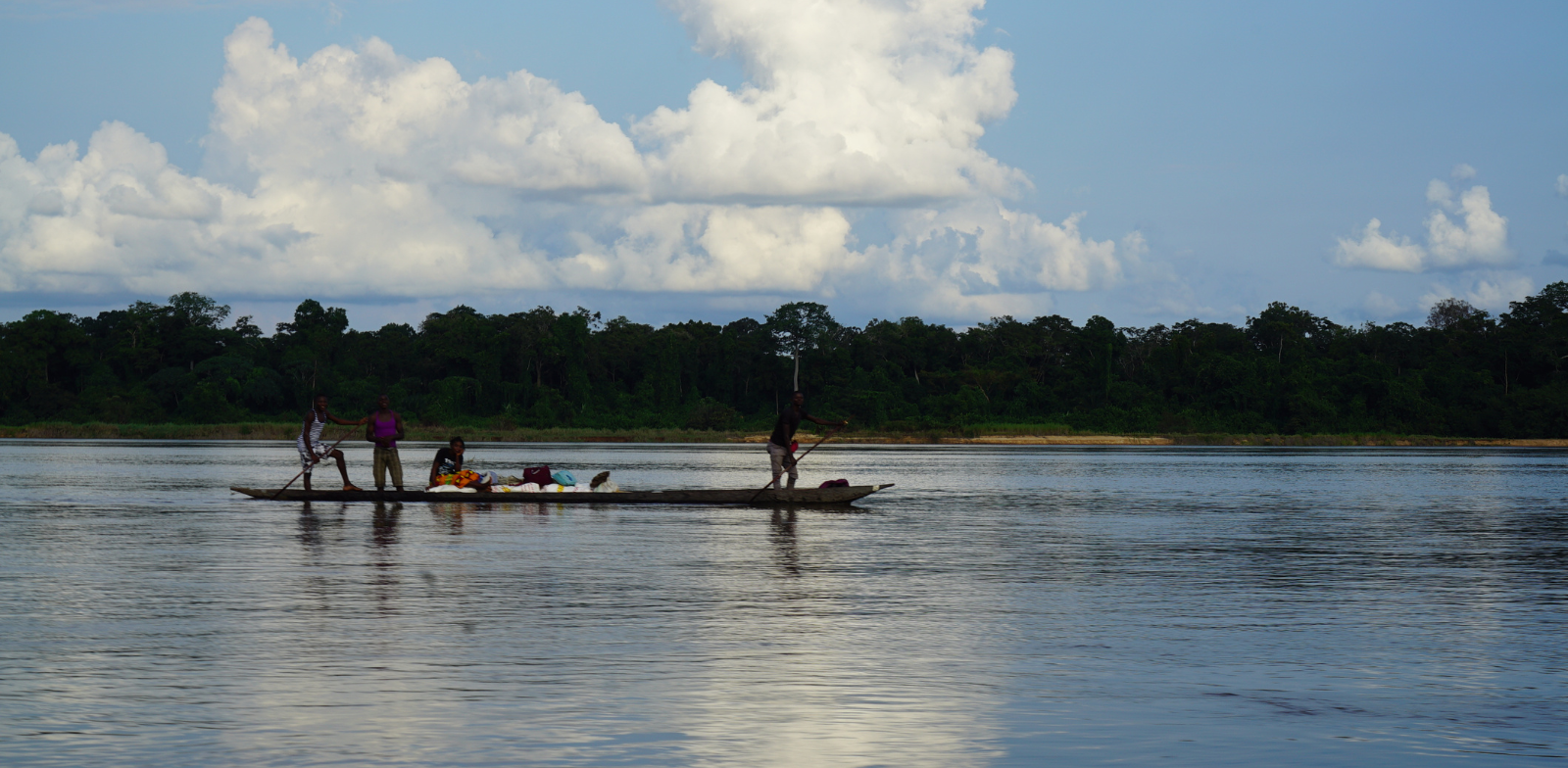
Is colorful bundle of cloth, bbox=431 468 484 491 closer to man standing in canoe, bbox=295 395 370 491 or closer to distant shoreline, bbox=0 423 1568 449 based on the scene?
man standing in canoe, bbox=295 395 370 491

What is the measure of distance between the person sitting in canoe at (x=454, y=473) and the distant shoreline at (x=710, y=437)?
6710 cm

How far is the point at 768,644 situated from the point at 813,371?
101107mm

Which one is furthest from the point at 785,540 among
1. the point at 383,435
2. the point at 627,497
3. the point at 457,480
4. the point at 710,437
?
the point at 710,437

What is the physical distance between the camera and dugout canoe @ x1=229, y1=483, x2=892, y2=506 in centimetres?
2328

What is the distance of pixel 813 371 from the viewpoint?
110500 millimetres

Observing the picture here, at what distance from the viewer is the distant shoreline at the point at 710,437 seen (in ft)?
311

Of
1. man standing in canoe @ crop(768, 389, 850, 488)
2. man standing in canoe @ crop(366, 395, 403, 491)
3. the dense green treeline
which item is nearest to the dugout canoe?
man standing in canoe @ crop(768, 389, 850, 488)

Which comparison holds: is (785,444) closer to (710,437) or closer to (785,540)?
(785,540)

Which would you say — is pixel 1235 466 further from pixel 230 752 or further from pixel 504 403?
pixel 504 403

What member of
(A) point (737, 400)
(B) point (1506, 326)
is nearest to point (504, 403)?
(A) point (737, 400)

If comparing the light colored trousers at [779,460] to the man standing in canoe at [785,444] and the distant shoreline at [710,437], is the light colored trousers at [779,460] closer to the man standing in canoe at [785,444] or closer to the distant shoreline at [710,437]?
the man standing in canoe at [785,444]

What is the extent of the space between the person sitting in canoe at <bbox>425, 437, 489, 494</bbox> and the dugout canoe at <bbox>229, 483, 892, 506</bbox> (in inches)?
13.2

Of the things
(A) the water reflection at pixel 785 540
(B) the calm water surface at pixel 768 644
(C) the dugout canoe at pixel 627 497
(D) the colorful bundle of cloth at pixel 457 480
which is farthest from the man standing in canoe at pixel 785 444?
(D) the colorful bundle of cloth at pixel 457 480

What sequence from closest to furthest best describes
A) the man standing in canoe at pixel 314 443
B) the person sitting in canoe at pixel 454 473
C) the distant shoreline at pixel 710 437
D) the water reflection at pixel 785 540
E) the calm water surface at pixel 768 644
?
the calm water surface at pixel 768 644 → the water reflection at pixel 785 540 → the man standing in canoe at pixel 314 443 → the person sitting in canoe at pixel 454 473 → the distant shoreline at pixel 710 437
